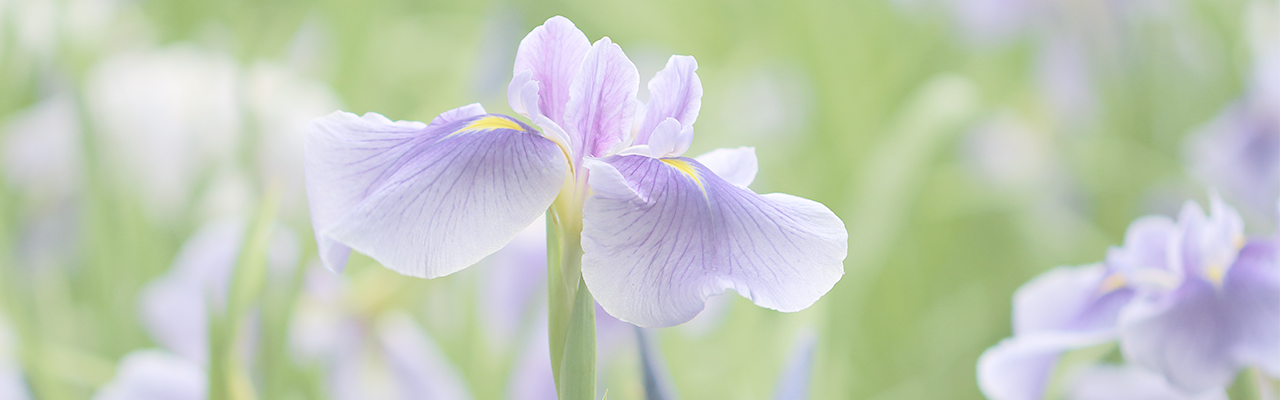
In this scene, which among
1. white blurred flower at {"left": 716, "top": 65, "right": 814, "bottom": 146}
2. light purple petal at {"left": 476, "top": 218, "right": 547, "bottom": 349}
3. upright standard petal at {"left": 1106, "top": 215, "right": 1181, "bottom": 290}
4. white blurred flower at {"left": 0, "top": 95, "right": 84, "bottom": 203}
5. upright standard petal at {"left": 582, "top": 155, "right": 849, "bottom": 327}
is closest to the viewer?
upright standard petal at {"left": 582, "top": 155, "right": 849, "bottom": 327}

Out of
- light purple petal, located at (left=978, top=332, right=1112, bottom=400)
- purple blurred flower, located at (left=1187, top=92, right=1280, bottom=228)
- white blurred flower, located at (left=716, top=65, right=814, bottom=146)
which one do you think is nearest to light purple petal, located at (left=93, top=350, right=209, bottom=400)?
light purple petal, located at (left=978, top=332, right=1112, bottom=400)

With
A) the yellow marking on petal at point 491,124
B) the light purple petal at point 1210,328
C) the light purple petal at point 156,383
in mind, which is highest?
the light purple petal at point 1210,328

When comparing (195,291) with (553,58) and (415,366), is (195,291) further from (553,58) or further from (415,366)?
(553,58)

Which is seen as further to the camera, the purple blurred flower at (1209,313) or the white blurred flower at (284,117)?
the white blurred flower at (284,117)

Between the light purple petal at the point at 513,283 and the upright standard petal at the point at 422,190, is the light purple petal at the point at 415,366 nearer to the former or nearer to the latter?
the light purple petal at the point at 513,283

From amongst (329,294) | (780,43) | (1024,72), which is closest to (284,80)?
(329,294)

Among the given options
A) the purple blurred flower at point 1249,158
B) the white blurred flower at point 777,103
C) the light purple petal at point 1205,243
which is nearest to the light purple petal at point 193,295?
the light purple petal at point 1205,243

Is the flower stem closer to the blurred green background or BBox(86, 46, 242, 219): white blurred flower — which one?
the blurred green background

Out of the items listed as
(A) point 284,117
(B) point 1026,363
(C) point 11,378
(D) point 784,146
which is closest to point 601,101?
(B) point 1026,363
